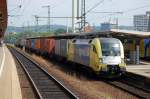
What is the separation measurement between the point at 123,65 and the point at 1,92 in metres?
8.88

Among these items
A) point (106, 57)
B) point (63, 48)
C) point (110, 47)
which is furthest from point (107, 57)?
point (63, 48)

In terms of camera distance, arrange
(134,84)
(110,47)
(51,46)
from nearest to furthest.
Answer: (134,84) < (110,47) < (51,46)

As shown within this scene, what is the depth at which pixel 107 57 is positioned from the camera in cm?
2508

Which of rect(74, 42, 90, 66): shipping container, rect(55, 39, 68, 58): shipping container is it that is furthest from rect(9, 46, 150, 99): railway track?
rect(55, 39, 68, 58): shipping container

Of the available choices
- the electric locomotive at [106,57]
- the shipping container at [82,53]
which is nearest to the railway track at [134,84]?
the electric locomotive at [106,57]

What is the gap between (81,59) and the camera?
29.8 metres

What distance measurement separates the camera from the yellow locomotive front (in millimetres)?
24750

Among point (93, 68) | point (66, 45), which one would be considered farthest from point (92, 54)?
point (66, 45)

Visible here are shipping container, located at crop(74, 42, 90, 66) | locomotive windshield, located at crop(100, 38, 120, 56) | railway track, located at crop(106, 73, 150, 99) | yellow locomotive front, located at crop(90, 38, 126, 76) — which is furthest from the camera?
shipping container, located at crop(74, 42, 90, 66)

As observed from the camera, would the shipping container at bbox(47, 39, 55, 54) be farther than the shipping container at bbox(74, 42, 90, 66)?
Yes

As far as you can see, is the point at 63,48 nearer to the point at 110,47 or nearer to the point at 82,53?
the point at 82,53

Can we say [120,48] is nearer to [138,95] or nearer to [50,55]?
[138,95]

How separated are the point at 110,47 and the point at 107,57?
763mm

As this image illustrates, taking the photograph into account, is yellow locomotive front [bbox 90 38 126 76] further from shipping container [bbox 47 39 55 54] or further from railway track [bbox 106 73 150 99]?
shipping container [bbox 47 39 55 54]
